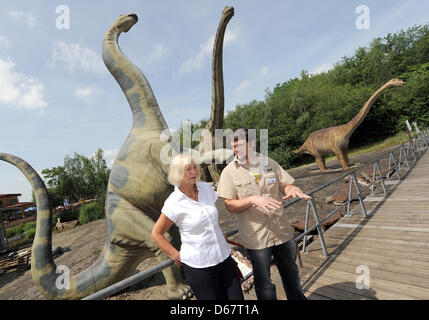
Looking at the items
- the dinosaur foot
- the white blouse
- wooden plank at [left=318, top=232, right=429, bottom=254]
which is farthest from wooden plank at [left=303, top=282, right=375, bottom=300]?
the white blouse

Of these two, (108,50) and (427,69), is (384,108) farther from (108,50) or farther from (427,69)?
(108,50)

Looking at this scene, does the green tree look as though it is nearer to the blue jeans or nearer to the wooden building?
the wooden building

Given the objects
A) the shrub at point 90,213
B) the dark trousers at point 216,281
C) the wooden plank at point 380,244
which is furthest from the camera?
the shrub at point 90,213

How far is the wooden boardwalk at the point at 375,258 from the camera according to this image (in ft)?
7.56

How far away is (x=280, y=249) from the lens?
67.4 inches

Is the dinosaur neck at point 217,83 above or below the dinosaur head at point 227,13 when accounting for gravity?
below

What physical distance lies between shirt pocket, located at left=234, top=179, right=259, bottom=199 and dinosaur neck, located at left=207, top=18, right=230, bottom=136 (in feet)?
6.49

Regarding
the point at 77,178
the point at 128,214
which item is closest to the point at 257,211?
the point at 128,214

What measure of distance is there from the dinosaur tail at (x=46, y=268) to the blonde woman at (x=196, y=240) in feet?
6.52

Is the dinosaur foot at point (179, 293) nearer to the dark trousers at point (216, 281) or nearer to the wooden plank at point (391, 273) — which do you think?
the dark trousers at point (216, 281)

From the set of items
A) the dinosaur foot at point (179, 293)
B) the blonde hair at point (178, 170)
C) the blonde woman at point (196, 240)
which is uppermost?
the blonde hair at point (178, 170)

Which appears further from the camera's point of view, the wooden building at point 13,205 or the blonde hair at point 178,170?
the wooden building at point 13,205

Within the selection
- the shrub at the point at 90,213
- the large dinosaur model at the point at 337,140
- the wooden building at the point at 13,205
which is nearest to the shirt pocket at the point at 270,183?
the large dinosaur model at the point at 337,140
